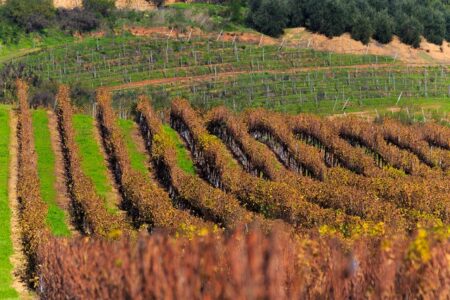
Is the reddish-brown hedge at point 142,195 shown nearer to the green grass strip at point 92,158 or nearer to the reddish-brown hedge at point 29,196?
the green grass strip at point 92,158

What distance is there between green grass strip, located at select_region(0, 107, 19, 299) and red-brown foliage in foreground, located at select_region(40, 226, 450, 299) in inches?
583

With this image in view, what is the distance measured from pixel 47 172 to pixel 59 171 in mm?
787

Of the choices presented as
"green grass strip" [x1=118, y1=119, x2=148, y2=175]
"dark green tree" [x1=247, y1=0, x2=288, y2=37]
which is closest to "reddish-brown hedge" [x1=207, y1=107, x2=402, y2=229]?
"green grass strip" [x1=118, y1=119, x2=148, y2=175]

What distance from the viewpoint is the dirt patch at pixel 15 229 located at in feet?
77.1

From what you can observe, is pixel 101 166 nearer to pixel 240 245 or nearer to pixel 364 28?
pixel 240 245

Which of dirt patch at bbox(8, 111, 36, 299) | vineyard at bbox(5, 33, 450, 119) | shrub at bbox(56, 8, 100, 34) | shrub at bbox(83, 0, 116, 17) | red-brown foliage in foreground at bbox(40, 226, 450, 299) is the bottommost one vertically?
vineyard at bbox(5, 33, 450, 119)

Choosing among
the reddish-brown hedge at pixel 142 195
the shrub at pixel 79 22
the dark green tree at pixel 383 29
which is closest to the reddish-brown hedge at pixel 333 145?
the reddish-brown hedge at pixel 142 195

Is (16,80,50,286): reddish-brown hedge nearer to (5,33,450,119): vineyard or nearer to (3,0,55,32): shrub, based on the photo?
(5,33,450,119): vineyard

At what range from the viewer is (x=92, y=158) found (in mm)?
42406

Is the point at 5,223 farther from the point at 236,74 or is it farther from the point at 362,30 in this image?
the point at 362,30

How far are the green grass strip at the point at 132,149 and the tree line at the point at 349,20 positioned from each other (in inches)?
1526

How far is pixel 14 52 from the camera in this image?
75.5 metres

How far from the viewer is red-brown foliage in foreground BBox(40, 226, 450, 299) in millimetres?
7109

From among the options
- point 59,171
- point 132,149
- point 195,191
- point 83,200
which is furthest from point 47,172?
point 195,191
